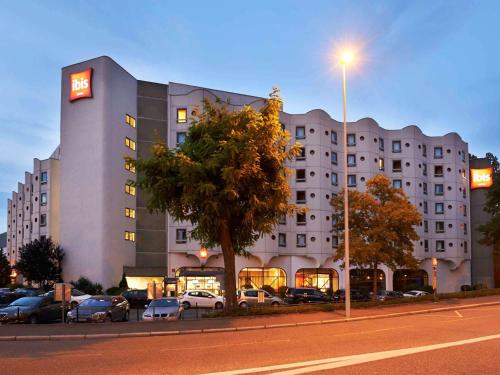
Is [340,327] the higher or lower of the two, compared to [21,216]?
lower

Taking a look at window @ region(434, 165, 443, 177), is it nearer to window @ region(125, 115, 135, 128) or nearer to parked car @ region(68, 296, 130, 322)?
window @ region(125, 115, 135, 128)

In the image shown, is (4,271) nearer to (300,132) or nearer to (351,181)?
(300,132)

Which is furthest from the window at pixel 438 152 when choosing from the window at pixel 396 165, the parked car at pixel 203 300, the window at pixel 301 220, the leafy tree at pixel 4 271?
the leafy tree at pixel 4 271

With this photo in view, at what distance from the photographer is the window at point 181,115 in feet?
197

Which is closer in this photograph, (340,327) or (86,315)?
(340,327)

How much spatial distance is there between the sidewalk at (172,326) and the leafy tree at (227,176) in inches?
118

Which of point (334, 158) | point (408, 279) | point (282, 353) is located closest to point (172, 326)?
point (282, 353)

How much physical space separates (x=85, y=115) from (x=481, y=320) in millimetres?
→ 44912

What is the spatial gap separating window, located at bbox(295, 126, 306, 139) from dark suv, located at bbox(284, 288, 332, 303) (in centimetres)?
2371

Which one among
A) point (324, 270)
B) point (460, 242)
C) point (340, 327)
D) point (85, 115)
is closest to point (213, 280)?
point (324, 270)

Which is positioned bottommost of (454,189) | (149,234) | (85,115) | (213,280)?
(213,280)

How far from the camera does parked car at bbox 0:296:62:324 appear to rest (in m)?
25.9

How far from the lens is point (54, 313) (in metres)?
27.6

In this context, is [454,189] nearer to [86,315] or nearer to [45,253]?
[45,253]
